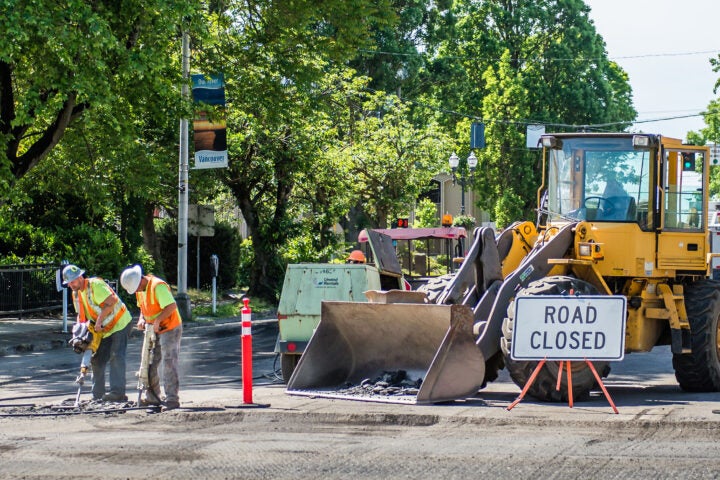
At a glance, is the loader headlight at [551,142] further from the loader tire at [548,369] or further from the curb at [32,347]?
the curb at [32,347]

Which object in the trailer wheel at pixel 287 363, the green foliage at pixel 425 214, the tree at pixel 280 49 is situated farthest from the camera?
the green foliage at pixel 425 214

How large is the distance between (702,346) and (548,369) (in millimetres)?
2517

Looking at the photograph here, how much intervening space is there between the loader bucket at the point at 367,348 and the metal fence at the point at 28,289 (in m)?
15.1

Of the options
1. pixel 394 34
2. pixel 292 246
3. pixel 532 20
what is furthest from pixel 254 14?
pixel 532 20

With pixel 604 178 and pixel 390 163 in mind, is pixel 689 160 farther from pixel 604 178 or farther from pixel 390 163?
pixel 390 163

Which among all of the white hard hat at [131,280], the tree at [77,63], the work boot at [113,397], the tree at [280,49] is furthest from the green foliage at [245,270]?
the white hard hat at [131,280]

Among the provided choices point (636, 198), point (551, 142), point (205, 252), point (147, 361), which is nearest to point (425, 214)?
point (205, 252)

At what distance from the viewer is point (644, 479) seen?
816 cm

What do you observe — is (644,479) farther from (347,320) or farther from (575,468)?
(347,320)

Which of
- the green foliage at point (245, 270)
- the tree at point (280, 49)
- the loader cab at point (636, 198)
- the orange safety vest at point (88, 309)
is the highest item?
the tree at point (280, 49)

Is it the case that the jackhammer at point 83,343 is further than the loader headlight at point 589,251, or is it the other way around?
the loader headlight at point 589,251

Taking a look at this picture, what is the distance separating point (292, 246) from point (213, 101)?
11852mm

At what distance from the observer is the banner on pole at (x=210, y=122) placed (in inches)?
1022

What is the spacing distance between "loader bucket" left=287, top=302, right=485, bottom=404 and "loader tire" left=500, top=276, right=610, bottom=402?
0.79 m
